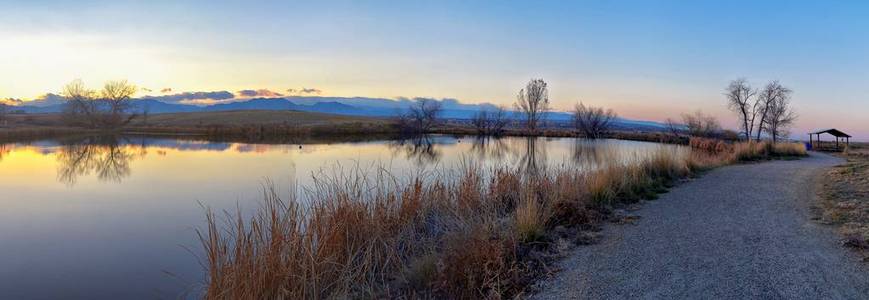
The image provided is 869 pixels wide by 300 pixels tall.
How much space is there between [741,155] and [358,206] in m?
20.4

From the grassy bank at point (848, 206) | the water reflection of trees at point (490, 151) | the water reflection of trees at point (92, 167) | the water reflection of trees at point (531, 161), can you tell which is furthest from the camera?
the water reflection of trees at point (490, 151)

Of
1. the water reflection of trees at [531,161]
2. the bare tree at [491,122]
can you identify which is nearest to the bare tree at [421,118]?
the bare tree at [491,122]

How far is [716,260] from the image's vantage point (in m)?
5.24

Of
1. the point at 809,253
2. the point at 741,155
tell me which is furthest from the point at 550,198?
the point at 741,155

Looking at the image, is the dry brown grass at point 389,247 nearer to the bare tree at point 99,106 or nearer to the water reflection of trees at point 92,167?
the water reflection of trees at point 92,167

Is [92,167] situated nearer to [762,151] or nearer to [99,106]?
[762,151]

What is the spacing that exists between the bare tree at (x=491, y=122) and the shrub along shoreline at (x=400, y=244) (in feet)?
206

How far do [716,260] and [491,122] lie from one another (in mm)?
71420

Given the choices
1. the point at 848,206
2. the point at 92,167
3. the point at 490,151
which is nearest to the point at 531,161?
the point at 848,206

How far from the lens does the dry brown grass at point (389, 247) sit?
16.4 ft

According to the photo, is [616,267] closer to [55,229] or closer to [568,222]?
[568,222]

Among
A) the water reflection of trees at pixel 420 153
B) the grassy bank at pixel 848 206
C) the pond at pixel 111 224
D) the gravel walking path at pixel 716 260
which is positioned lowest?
the pond at pixel 111 224

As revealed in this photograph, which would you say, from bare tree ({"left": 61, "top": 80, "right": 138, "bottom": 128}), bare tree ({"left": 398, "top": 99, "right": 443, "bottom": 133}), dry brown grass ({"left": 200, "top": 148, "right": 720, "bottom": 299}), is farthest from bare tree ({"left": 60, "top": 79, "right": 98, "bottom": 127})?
dry brown grass ({"left": 200, "top": 148, "right": 720, "bottom": 299})

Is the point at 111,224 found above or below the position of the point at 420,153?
below
